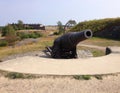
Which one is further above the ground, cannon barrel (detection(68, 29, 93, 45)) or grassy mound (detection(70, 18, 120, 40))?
cannon barrel (detection(68, 29, 93, 45))

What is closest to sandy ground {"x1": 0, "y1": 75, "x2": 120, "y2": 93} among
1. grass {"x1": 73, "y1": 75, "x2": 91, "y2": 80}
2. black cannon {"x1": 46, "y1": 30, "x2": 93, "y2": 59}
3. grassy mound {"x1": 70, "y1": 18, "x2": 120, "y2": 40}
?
grass {"x1": 73, "y1": 75, "x2": 91, "y2": 80}

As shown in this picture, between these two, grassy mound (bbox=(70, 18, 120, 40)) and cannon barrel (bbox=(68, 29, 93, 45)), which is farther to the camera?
grassy mound (bbox=(70, 18, 120, 40))

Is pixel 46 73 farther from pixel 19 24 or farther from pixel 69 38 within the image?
pixel 19 24

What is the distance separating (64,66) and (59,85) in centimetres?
234

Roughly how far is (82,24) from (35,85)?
33.0 metres

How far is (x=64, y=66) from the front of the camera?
11.2 m

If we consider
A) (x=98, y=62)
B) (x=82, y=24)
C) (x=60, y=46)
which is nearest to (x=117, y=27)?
(x=82, y=24)

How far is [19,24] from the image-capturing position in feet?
285

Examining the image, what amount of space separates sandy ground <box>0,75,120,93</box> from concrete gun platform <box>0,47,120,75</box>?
0.66 m

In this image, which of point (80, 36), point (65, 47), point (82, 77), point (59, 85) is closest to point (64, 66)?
point (82, 77)

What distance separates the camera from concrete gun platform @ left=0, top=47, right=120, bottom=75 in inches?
409

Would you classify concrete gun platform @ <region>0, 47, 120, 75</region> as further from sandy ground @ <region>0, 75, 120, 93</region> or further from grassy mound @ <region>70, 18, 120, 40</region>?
grassy mound @ <region>70, 18, 120, 40</region>

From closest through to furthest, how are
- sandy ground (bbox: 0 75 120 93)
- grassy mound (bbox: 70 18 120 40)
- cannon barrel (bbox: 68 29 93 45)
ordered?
sandy ground (bbox: 0 75 120 93), cannon barrel (bbox: 68 29 93 45), grassy mound (bbox: 70 18 120 40)

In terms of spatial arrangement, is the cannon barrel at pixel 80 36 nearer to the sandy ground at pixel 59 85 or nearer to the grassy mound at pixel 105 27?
the sandy ground at pixel 59 85
